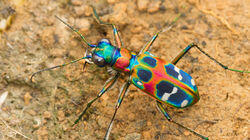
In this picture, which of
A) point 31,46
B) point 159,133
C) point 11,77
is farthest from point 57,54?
point 159,133

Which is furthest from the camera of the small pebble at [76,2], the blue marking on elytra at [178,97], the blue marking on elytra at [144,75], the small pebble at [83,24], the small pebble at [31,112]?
the small pebble at [76,2]

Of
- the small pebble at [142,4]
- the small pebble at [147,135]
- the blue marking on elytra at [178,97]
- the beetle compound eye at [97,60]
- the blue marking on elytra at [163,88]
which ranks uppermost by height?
the small pebble at [142,4]

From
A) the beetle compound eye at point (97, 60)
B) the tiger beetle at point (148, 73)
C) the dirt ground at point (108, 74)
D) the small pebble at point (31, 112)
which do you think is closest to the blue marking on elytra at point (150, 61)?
the tiger beetle at point (148, 73)

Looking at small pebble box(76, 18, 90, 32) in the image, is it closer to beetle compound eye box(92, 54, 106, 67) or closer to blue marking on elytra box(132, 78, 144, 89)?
beetle compound eye box(92, 54, 106, 67)

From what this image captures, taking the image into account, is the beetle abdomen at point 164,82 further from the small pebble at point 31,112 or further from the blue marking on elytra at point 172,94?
the small pebble at point 31,112

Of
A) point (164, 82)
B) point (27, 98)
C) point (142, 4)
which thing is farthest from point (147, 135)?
point (142, 4)

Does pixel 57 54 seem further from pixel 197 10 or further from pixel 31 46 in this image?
pixel 197 10

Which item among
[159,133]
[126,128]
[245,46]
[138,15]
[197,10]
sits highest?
[138,15]
